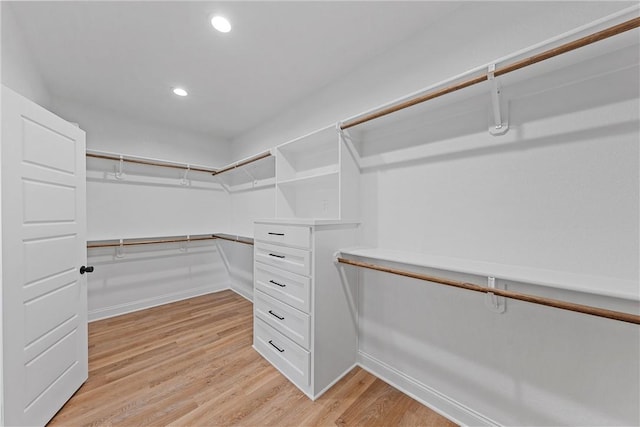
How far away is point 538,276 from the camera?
3.51 ft

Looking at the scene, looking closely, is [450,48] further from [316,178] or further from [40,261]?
[40,261]

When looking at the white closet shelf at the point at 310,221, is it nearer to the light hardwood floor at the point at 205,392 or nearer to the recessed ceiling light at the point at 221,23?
the light hardwood floor at the point at 205,392

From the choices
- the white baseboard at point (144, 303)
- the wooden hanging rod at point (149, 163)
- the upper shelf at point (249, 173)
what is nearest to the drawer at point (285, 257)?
the upper shelf at point (249, 173)

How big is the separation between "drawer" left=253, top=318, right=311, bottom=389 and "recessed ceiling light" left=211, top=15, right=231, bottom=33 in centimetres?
227

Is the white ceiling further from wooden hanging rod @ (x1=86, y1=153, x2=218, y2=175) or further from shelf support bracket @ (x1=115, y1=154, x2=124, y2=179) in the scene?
shelf support bracket @ (x1=115, y1=154, x2=124, y2=179)

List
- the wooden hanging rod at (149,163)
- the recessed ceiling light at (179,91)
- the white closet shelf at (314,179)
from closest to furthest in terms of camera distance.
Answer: the white closet shelf at (314,179), the recessed ceiling light at (179,91), the wooden hanging rod at (149,163)

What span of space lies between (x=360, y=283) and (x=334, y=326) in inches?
15.6

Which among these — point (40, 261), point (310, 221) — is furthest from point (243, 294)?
point (310, 221)

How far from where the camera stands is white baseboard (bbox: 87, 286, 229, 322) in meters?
2.81

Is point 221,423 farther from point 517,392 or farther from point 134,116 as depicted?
point 134,116

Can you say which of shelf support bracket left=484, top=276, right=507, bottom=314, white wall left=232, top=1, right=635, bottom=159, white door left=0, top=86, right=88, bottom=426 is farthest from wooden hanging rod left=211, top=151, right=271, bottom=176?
shelf support bracket left=484, top=276, right=507, bottom=314

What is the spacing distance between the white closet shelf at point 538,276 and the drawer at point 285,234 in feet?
1.60

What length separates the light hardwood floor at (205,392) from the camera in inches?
57.7

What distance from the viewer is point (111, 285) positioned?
9.59ft
